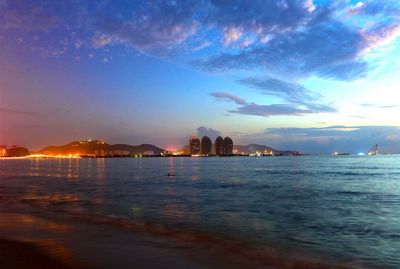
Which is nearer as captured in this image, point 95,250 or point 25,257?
point 25,257

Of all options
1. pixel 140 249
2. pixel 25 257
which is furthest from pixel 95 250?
pixel 25 257

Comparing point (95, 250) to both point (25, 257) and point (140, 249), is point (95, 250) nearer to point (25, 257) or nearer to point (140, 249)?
point (140, 249)

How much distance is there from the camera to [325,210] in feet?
93.6

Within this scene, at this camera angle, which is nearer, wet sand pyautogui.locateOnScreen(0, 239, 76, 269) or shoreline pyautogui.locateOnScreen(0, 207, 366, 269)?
wet sand pyautogui.locateOnScreen(0, 239, 76, 269)

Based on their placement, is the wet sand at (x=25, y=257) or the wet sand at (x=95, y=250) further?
the wet sand at (x=95, y=250)

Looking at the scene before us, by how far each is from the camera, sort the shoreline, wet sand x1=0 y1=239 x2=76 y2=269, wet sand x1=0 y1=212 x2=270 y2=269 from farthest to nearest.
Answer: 1. the shoreline
2. wet sand x1=0 y1=212 x2=270 y2=269
3. wet sand x1=0 y1=239 x2=76 y2=269

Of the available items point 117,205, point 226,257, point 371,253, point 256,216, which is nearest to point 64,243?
point 226,257

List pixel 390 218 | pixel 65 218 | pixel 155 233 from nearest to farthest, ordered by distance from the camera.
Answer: pixel 155 233 < pixel 65 218 < pixel 390 218

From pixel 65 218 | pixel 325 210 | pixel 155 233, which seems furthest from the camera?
pixel 325 210

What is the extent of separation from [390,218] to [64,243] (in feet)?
64.2

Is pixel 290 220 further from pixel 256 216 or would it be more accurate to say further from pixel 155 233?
pixel 155 233

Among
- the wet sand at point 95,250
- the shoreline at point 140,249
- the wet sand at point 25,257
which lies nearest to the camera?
the wet sand at point 25,257

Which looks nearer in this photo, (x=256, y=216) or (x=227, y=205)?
(x=256, y=216)

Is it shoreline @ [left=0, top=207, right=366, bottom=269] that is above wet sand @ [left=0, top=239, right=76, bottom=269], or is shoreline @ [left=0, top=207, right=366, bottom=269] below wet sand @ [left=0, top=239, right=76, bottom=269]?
below
